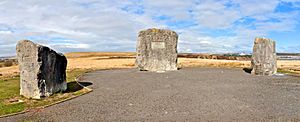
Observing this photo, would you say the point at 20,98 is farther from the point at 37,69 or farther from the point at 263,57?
the point at 263,57

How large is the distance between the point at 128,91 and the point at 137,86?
1.64 metres

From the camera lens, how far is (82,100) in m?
12.2

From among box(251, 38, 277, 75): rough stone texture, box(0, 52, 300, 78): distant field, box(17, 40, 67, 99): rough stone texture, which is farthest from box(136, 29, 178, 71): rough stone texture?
box(17, 40, 67, 99): rough stone texture

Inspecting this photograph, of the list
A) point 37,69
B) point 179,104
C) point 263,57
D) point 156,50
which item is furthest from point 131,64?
point 179,104

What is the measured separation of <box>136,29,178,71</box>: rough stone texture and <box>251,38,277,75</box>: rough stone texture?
670cm

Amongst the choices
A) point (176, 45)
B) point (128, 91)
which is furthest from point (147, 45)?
point (128, 91)

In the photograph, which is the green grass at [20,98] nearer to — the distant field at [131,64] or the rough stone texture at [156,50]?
the distant field at [131,64]

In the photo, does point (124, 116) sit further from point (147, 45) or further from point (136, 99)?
point (147, 45)

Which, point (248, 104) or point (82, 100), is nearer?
point (248, 104)

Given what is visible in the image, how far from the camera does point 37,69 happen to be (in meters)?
12.4

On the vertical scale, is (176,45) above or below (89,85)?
above

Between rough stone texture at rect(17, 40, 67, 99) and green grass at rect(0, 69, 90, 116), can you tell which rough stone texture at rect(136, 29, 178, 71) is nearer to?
green grass at rect(0, 69, 90, 116)

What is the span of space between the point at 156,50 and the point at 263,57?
861 centimetres

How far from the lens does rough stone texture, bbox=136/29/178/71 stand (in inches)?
978
